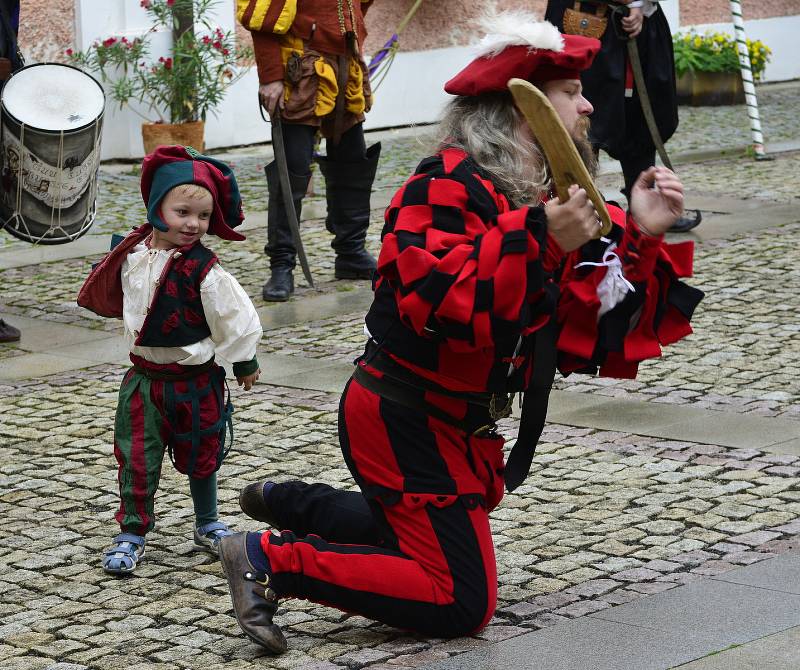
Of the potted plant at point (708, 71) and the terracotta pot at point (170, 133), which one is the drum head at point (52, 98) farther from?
the potted plant at point (708, 71)

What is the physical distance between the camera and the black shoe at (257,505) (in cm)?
369

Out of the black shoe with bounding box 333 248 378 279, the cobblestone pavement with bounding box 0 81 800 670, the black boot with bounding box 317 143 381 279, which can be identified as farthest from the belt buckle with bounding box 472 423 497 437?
the black shoe with bounding box 333 248 378 279

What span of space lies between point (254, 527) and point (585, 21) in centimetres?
453

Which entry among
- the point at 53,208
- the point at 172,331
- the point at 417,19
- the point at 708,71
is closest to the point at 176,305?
the point at 172,331

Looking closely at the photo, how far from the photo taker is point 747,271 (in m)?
7.59

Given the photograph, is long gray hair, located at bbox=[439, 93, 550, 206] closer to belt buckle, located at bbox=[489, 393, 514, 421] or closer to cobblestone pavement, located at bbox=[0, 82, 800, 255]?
belt buckle, located at bbox=[489, 393, 514, 421]

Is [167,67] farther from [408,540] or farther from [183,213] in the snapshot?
[408,540]

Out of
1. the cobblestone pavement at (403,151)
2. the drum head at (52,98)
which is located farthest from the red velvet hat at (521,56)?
the cobblestone pavement at (403,151)

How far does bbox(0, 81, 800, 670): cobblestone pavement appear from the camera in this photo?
3.41 metres

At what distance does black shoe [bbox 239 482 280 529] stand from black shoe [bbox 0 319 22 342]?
3186mm

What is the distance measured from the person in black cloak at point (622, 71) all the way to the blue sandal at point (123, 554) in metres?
4.59

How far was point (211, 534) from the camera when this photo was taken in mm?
4039

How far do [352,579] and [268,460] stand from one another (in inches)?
62.7

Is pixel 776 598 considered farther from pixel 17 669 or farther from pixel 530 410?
pixel 17 669
